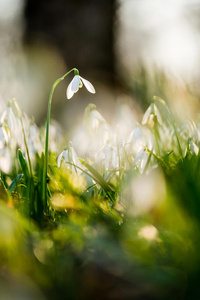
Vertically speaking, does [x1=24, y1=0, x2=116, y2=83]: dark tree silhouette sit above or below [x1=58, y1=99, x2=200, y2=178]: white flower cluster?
above

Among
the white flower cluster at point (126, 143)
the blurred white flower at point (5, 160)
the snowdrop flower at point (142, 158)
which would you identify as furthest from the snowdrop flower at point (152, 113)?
the blurred white flower at point (5, 160)

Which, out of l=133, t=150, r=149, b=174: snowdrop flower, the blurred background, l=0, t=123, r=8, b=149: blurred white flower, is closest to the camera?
l=133, t=150, r=149, b=174: snowdrop flower

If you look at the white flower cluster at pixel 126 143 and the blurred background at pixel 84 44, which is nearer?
the white flower cluster at pixel 126 143

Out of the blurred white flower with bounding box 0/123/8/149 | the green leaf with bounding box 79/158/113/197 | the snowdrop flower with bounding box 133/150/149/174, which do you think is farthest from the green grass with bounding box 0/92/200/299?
the blurred white flower with bounding box 0/123/8/149

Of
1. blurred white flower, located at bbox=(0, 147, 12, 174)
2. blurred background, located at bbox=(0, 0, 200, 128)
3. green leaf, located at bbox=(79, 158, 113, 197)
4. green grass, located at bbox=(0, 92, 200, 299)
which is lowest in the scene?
green grass, located at bbox=(0, 92, 200, 299)

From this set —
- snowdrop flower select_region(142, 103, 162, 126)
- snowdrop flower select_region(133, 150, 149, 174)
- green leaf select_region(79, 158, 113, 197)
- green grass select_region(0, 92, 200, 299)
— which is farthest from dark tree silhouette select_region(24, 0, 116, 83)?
green grass select_region(0, 92, 200, 299)

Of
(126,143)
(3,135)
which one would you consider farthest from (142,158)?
(3,135)

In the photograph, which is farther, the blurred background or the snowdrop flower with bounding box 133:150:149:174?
the blurred background

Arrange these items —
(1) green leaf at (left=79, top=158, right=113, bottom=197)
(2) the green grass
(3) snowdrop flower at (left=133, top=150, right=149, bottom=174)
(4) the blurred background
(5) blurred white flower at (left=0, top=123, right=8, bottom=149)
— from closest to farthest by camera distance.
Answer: (2) the green grass
(1) green leaf at (left=79, top=158, right=113, bottom=197)
(3) snowdrop flower at (left=133, top=150, right=149, bottom=174)
(5) blurred white flower at (left=0, top=123, right=8, bottom=149)
(4) the blurred background

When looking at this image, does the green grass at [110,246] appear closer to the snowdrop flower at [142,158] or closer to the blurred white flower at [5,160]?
the snowdrop flower at [142,158]

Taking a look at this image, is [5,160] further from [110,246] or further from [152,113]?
[110,246]

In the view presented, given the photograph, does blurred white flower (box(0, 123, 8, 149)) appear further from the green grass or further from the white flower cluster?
the green grass
